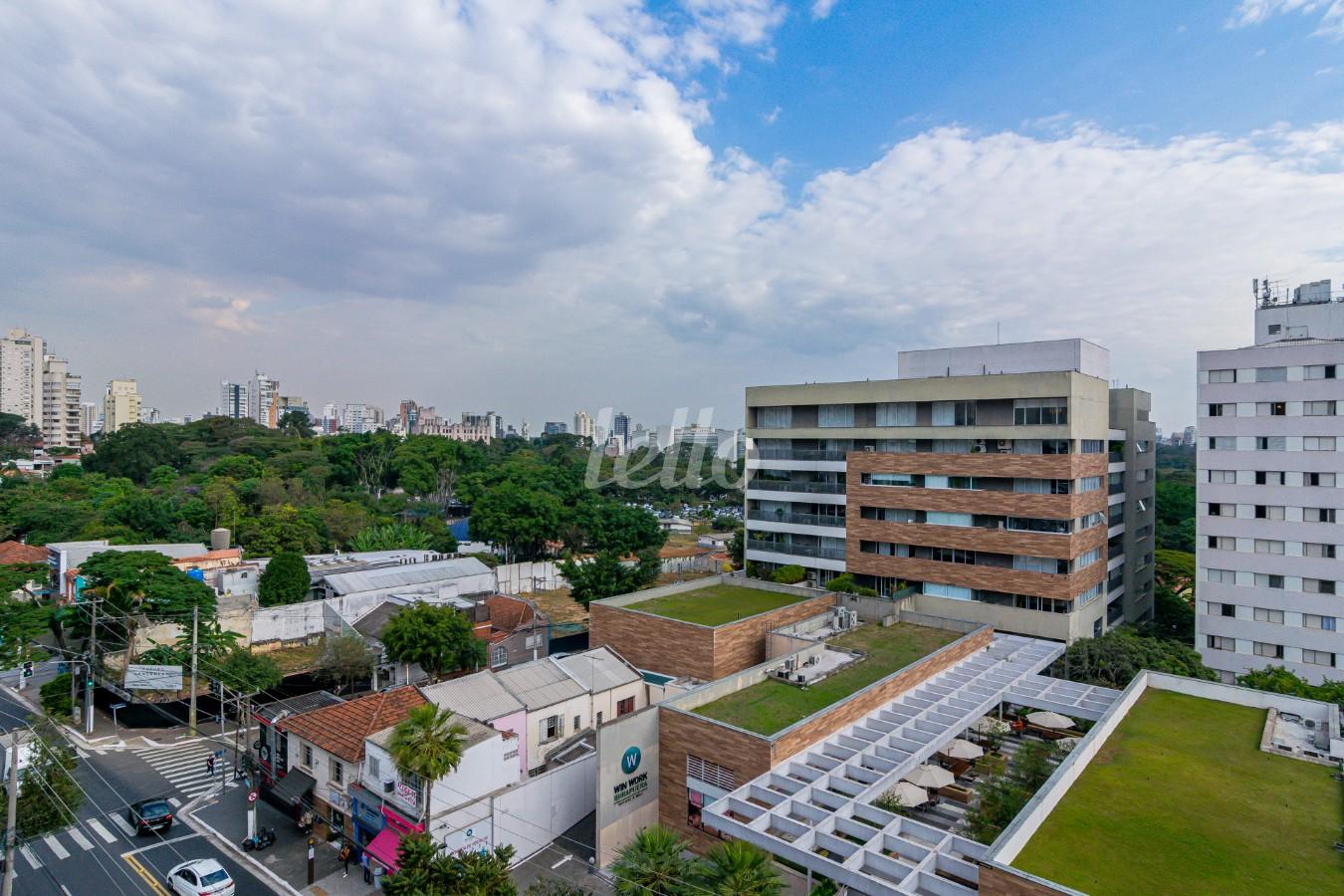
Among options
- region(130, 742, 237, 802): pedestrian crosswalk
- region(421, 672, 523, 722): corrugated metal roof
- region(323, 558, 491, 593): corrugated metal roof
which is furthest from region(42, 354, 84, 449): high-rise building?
region(421, 672, 523, 722): corrugated metal roof

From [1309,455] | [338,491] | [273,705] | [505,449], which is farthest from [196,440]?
[1309,455]

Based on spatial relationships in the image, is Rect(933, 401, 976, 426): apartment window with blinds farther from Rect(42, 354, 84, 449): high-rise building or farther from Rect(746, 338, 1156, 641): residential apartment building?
Rect(42, 354, 84, 449): high-rise building

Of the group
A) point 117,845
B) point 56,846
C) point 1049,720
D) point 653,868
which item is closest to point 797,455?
point 1049,720

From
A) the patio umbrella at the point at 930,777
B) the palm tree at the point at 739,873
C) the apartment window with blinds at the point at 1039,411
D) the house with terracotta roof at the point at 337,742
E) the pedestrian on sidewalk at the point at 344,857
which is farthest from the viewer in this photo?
the apartment window with blinds at the point at 1039,411

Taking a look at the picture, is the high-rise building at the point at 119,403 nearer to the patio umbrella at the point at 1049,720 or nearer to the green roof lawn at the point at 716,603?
the green roof lawn at the point at 716,603

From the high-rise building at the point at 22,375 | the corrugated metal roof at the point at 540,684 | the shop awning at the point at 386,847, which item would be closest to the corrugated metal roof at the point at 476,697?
the corrugated metal roof at the point at 540,684

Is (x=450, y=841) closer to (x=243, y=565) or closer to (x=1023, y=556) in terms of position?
(x=1023, y=556)

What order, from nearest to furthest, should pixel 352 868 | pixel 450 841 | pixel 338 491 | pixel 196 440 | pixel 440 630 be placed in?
1. pixel 450 841
2. pixel 352 868
3. pixel 440 630
4. pixel 338 491
5. pixel 196 440
